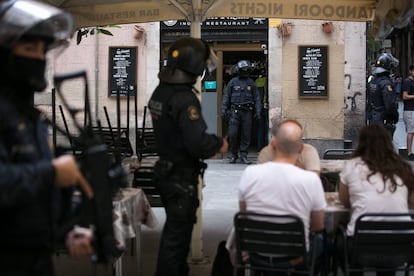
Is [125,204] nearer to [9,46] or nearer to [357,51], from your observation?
[9,46]

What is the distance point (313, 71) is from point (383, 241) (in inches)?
335

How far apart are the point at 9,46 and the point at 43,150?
38cm

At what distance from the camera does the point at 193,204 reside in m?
4.25

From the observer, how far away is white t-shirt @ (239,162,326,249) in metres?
3.56

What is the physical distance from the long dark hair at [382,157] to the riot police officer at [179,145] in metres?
0.93

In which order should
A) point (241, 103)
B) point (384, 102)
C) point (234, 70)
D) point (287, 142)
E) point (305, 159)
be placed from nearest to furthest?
point (287, 142)
point (305, 159)
point (384, 102)
point (241, 103)
point (234, 70)

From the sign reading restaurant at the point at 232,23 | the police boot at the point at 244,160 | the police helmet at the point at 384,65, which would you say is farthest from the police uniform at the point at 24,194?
the sign reading restaurant at the point at 232,23

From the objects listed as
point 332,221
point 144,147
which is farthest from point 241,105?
point 332,221

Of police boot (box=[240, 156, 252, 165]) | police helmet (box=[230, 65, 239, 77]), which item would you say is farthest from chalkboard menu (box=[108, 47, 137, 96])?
police boot (box=[240, 156, 252, 165])

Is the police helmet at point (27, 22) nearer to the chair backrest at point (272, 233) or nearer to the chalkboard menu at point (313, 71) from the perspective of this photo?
the chair backrest at point (272, 233)

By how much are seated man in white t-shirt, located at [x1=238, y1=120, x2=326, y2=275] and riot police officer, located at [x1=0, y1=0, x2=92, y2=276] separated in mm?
1541

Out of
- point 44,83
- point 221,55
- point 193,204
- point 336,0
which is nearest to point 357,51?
point 221,55

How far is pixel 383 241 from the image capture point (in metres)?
3.70

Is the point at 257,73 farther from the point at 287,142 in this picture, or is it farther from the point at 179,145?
the point at 287,142
